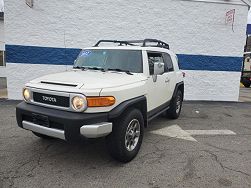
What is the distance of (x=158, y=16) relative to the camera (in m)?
10.1

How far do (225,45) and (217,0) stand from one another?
6.17ft

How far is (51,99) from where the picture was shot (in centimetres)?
380

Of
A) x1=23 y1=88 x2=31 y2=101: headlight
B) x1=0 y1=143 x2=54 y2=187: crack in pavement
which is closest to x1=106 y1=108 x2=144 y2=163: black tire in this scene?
x1=0 y1=143 x2=54 y2=187: crack in pavement

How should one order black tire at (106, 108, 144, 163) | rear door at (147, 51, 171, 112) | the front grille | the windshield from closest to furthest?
the front grille
black tire at (106, 108, 144, 163)
the windshield
rear door at (147, 51, 171, 112)

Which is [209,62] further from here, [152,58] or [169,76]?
[152,58]

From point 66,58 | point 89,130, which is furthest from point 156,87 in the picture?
point 66,58

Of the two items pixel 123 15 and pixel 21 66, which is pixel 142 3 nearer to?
pixel 123 15

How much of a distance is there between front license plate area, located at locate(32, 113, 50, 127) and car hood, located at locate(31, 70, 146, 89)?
0.54 metres

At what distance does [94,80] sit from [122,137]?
100cm

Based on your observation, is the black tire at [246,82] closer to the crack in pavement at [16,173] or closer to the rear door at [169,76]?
the rear door at [169,76]

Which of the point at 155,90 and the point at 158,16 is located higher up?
the point at 158,16

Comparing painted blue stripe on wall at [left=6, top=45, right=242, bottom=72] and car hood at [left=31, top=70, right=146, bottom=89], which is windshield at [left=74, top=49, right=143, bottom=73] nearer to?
car hood at [left=31, top=70, right=146, bottom=89]

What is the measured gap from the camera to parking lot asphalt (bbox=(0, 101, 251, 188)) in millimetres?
3605

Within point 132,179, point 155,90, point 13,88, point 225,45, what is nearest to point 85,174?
point 132,179
